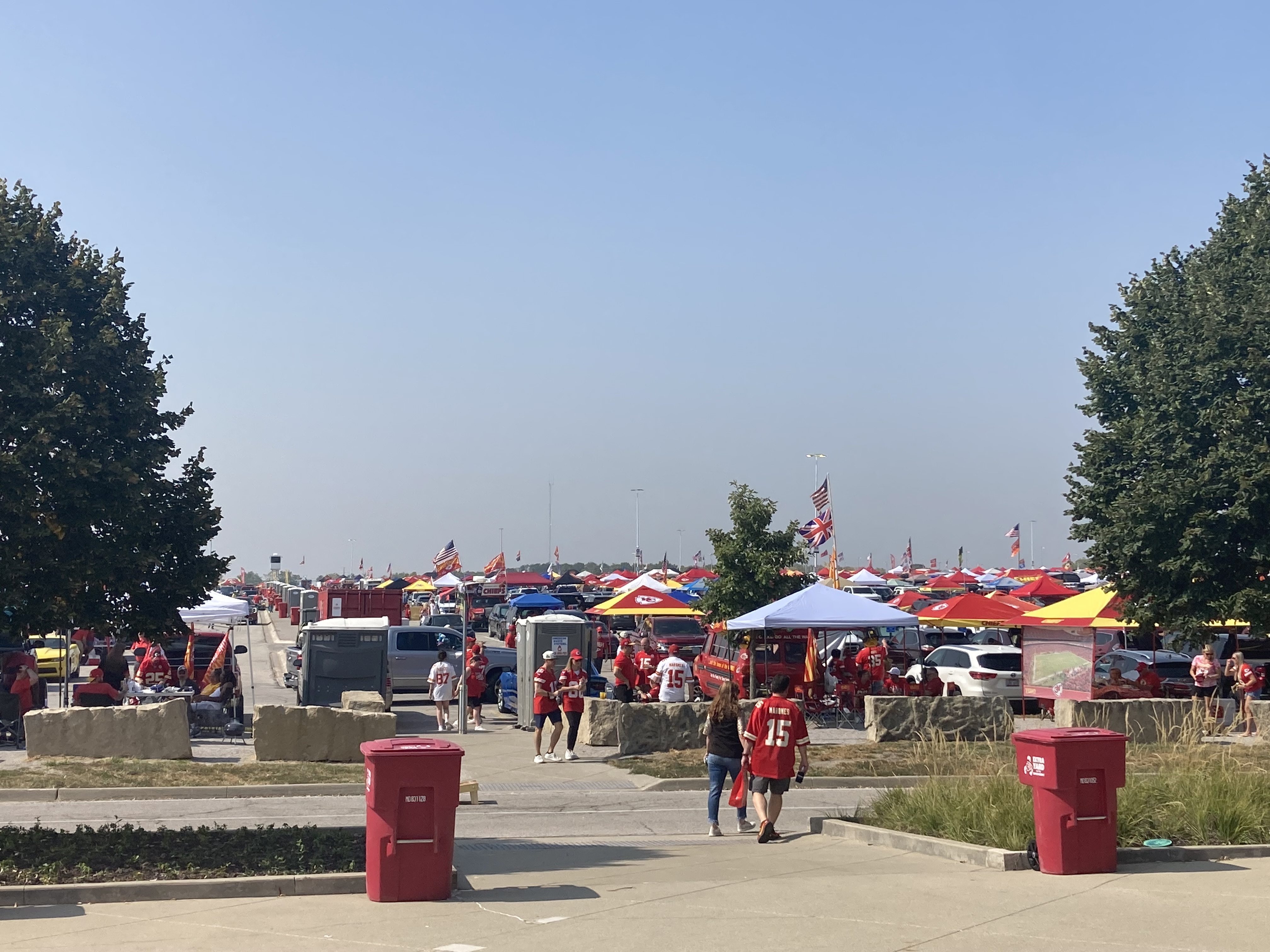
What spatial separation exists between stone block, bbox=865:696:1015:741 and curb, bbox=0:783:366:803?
853 cm

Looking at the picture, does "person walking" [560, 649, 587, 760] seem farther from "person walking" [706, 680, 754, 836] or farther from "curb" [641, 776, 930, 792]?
"person walking" [706, 680, 754, 836]

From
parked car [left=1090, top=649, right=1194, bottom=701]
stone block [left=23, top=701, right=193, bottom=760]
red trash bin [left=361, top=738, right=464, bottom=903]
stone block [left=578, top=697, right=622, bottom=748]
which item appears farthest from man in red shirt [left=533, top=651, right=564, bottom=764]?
parked car [left=1090, top=649, right=1194, bottom=701]

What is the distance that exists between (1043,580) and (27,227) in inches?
1523

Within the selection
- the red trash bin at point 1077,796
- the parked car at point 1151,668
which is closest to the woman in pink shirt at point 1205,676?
the parked car at point 1151,668

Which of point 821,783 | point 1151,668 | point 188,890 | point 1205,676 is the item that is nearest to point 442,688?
point 821,783

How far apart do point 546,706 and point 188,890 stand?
10.3 meters

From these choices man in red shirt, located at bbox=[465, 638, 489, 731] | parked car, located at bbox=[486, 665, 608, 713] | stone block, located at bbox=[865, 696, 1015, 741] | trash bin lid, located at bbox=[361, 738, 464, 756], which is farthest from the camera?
parked car, located at bbox=[486, 665, 608, 713]

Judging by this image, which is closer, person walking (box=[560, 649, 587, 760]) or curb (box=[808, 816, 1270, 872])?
curb (box=[808, 816, 1270, 872])

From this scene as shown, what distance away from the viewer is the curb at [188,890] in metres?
8.76

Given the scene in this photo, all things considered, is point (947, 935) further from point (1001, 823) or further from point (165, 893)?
point (165, 893)

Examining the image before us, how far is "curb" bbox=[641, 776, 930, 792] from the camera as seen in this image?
664 inches

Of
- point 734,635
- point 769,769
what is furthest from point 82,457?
point 734,635

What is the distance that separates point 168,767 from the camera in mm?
17562

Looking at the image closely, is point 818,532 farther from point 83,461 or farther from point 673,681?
point 83,461
